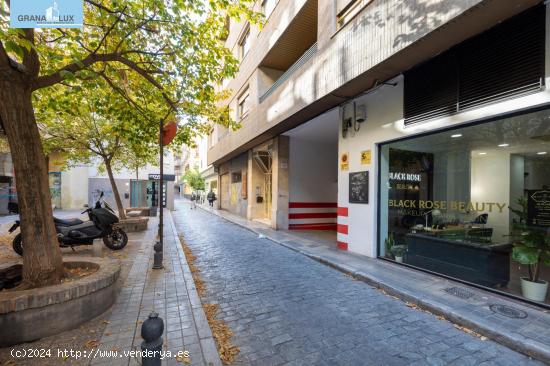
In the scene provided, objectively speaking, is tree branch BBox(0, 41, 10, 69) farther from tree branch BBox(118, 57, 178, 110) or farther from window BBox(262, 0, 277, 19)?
window BBox(262, 0, 277, 19)

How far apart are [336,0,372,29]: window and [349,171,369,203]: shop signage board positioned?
11.8ft

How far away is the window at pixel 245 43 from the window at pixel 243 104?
87.4 inches

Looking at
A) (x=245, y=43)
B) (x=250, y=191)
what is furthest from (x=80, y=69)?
(x=245, y=43)

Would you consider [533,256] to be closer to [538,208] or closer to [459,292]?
[538,208]

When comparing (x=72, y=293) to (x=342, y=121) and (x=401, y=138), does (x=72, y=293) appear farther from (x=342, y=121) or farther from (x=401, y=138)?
(x=342, y=121)

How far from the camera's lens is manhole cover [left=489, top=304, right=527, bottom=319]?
3.53m

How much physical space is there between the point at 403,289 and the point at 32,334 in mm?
4907

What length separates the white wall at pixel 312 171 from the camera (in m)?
11.7

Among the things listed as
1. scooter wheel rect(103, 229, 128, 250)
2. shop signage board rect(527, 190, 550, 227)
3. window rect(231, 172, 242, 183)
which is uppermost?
window rect(231, 172, 242, 183)

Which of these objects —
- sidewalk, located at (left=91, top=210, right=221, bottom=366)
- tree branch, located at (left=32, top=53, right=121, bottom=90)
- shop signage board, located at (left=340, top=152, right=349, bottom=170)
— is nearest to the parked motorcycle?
sidewalk, located at (left=91, top=210, right=221, bottom=366)

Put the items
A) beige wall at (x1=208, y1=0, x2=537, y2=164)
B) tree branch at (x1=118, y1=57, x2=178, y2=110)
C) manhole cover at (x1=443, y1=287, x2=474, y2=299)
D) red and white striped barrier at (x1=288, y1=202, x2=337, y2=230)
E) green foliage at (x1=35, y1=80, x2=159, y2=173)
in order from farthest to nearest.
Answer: red and white striped barrier at (x1=288, y1=202, x2=337, y2=230), green foliage at (x1=35, y1=80, x2=159, y2=173), tree branch at (x1=118, y1=57, x2=178, y2=110), manhole cover at (x1=443, y1=287, x2=474, y2=299), beige wall at (x1=208, y1=0, x2=537, y2=164)

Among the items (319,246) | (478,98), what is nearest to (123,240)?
(319,246)

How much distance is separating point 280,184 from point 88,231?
679cm

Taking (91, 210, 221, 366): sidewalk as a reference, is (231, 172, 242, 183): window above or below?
above
